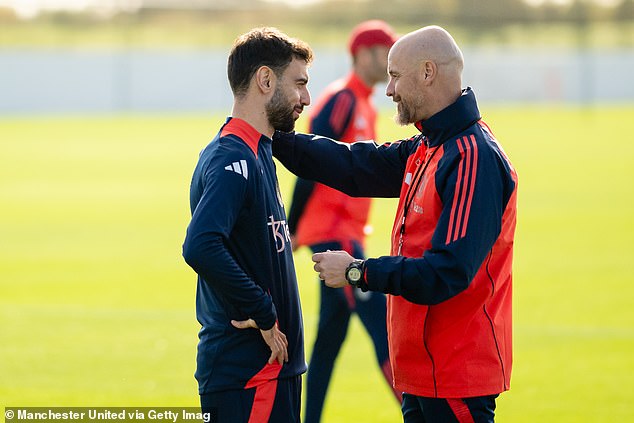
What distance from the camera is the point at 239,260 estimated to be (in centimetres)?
461

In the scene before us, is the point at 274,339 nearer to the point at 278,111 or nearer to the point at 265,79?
the point at 278,111

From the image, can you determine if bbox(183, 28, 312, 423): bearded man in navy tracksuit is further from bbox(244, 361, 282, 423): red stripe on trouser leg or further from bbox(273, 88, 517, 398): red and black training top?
bbox(273, 88, 517, 398): red and black training top

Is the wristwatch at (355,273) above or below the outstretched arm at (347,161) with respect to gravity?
below

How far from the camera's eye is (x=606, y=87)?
56.7 metres

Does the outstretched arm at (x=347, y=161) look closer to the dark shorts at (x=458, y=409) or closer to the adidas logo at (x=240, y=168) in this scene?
the adidas logo at (x=240, y=168)

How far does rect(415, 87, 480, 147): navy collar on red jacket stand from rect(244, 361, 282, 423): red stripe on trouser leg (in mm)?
1208

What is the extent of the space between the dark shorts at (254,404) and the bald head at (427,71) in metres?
1.35

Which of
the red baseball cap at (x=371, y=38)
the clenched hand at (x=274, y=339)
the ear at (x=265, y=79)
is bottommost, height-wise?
the clenched hand at (x=274, y=339)

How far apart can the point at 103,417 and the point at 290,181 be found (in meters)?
16.4

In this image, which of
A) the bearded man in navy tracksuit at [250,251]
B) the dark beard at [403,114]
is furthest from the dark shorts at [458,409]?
the dark beard at [403,114]

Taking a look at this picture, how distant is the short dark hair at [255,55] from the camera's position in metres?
4.74

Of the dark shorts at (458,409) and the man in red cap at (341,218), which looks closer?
the dark shorts at (458,409)

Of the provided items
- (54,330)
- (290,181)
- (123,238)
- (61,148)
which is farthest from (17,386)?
(61,148)

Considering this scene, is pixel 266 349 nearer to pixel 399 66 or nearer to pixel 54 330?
pixel 399 66
